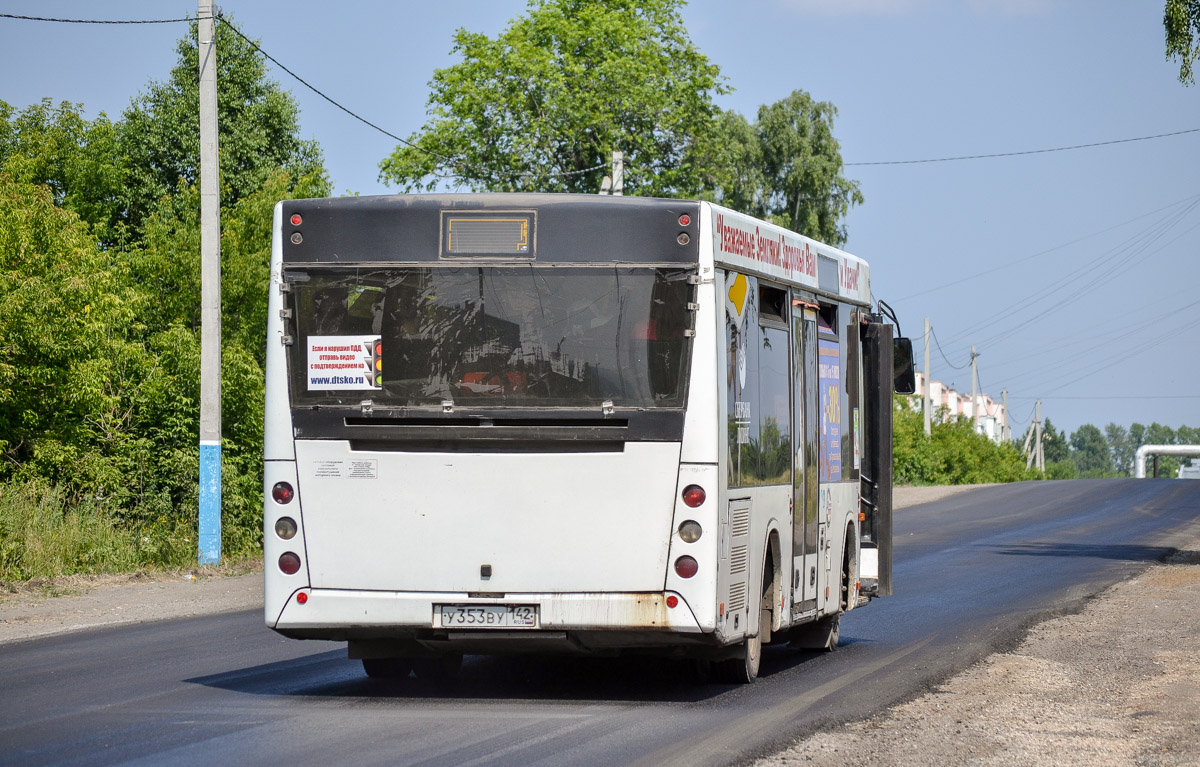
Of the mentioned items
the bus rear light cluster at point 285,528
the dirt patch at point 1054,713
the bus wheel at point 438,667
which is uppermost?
the bus rear light cluster at point 285,528

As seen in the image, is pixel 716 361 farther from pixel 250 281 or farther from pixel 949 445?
pixel 949 445

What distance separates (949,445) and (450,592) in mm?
71079

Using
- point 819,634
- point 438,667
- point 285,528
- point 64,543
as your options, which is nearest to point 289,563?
point 285,528

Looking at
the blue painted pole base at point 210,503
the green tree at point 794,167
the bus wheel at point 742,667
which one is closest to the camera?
the bus wheel at point 742,667

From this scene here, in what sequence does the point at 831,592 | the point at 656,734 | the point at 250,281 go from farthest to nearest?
the point at 250,281
the point at 831,592
the point at 656,734

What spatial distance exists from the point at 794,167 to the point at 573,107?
15.4 meters

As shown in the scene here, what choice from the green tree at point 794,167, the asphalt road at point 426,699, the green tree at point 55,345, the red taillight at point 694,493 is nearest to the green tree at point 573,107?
the green tree at point 794,167

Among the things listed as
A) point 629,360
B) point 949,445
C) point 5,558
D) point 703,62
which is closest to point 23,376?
point 5,558

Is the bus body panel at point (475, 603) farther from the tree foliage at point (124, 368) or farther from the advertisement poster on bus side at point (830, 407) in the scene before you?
the tree foliage at point (124, 368)

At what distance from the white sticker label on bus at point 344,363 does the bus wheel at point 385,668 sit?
232 cm

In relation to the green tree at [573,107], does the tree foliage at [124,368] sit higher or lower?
lower

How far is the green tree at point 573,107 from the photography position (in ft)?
181

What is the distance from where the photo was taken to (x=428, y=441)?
368 inches

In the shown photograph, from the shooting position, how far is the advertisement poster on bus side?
1213 centimetres
